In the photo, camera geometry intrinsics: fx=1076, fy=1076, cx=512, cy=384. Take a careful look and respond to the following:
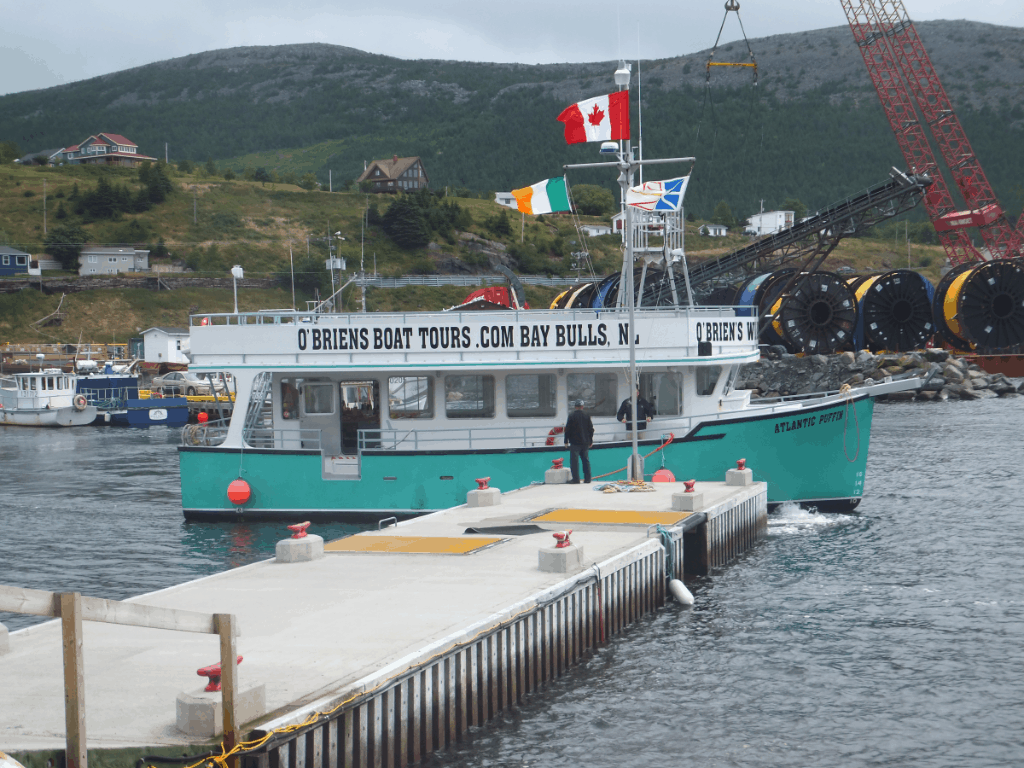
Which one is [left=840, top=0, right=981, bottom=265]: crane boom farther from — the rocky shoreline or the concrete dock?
the concrete dock

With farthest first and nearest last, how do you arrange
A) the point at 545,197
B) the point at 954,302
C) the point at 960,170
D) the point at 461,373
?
the point at 960,170 → the point at 954,302 → the point at 461,373 → the point at 545,197

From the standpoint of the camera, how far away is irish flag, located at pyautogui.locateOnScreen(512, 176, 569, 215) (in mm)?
21141

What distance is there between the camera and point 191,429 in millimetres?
25562

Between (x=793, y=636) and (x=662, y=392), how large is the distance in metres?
9.49

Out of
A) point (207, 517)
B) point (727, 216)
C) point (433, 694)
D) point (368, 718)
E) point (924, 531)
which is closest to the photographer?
point (368, 718)

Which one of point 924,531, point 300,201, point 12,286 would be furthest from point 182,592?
point 300,201

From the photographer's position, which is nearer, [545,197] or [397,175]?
[545,197]

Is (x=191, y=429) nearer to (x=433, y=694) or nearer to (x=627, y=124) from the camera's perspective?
(x=627, y=124)

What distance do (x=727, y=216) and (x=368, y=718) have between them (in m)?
154

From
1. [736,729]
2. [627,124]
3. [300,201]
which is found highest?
[300,201]

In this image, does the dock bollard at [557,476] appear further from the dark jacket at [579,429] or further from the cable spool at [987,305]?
the cable spool at [987,305]

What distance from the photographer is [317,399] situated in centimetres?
2462

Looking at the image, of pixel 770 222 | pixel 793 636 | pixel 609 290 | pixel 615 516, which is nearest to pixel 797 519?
pixel 615 516

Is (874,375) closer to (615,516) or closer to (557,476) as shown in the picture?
(557,476)
